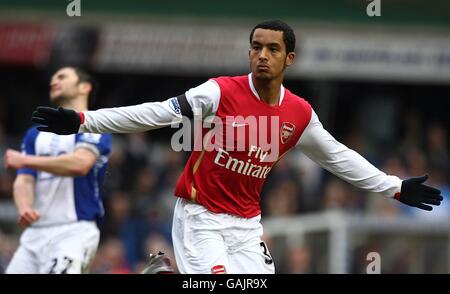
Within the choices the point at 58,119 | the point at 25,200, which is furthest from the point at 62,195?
the point at 58,119

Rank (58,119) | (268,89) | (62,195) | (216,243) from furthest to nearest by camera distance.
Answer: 1. (62,195)
2. (268,89)
3. (216,243)
4. (58,119)

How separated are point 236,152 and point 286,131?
0.46m

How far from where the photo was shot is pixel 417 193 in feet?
29.0

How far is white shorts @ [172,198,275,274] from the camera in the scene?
324 inches

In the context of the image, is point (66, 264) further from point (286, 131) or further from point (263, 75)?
point (263, 75)

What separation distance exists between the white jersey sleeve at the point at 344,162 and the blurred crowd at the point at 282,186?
6.16 metres

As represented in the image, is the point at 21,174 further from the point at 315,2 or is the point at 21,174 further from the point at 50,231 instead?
the point at 315,2

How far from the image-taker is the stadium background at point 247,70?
1797 centimetres

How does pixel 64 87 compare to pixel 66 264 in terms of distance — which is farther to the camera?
pixel 64 87

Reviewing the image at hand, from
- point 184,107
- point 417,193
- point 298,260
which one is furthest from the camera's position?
point 298,260

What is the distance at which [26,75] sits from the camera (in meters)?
20.6

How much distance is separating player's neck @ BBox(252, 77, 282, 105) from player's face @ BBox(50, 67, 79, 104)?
246 centimetres

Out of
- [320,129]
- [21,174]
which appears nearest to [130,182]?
[21,174]

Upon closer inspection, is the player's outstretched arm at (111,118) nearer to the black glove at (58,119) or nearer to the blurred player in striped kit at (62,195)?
the black glove at (58,119)
